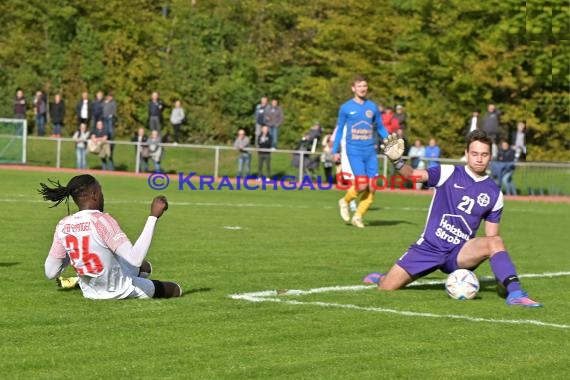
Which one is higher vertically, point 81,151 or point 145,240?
point 145,240

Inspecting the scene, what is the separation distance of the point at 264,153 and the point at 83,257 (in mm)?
28062

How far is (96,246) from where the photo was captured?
1012 cm

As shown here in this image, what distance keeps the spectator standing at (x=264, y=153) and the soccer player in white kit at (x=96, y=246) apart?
2718 cm

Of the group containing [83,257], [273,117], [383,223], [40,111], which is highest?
[273,117]

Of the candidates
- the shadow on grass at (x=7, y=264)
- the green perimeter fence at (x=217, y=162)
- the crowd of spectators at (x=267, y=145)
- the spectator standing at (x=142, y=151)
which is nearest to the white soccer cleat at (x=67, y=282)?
the shadow on grass at (x=7, y=264)

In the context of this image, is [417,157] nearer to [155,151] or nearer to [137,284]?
[155,151]

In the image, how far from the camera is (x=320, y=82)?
56.5m

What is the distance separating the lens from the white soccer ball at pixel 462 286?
1130cm

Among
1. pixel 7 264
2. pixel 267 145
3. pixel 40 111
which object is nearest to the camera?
pixel 7 264

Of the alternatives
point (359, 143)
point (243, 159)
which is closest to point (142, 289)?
point (359, 143)

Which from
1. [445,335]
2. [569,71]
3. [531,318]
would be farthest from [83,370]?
[569,71]

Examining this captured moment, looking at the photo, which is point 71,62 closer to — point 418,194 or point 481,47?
point 481,47

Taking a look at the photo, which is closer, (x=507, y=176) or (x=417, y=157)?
(x=507, y=176)

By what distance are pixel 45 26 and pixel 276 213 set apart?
38.0 meters
